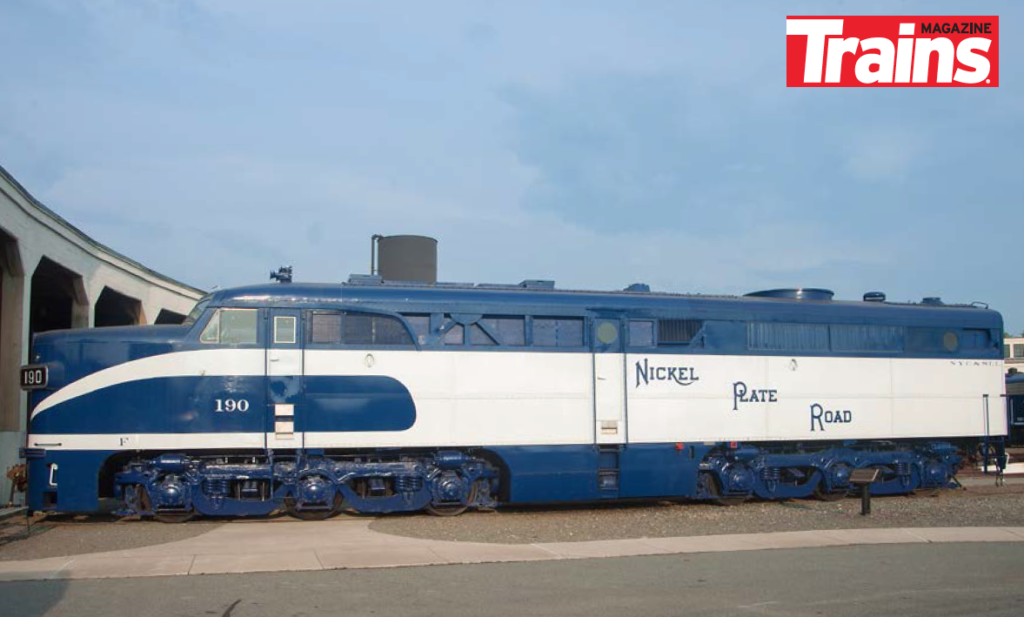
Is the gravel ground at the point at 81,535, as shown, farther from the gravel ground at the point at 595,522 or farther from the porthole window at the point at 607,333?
the porthole window at the point at 607,333

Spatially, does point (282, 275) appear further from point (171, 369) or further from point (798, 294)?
point (798, 294)

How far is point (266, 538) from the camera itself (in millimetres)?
13281

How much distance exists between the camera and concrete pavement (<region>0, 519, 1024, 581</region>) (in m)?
10.9

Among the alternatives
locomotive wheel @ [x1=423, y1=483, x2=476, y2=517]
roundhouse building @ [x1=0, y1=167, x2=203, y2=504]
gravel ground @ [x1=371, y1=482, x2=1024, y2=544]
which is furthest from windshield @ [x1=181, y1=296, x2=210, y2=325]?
locomotive wheel @ [x1=423, y1=483, x2=476, y2=517]

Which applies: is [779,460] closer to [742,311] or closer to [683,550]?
[742,311]

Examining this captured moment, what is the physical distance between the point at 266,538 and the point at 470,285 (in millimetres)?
5587

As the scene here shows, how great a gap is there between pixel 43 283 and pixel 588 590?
20.5 metres

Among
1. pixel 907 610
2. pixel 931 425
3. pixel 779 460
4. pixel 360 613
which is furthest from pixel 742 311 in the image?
pixel 360 613

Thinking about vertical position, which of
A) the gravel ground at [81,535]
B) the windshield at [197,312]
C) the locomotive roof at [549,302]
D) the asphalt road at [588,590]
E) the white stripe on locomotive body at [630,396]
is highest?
the locomotive roof at [549,302]

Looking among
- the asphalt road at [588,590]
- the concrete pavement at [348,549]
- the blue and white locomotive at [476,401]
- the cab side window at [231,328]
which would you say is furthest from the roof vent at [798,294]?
the cab side window at [231,328]

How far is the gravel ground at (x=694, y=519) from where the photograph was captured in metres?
14.2

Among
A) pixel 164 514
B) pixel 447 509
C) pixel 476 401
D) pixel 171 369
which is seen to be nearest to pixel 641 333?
pixel 476 401

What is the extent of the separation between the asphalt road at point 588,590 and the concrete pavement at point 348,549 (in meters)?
0.41

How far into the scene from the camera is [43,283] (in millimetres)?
25188
